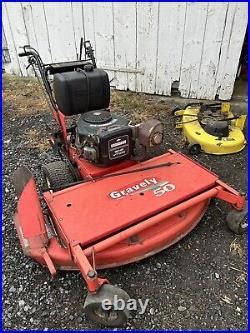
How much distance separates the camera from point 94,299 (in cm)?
144

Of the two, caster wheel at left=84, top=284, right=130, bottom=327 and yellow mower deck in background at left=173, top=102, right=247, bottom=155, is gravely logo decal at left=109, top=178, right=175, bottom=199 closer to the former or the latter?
caster wheel at left=84, top=284, right=130, bottom=327

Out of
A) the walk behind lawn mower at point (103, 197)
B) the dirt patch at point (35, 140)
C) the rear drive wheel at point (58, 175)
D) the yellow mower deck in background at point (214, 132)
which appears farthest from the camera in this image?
the dirt patch at point (35, 140)

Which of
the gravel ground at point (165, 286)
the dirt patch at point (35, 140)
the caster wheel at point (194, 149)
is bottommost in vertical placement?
the gravel ground at point (165, 286)

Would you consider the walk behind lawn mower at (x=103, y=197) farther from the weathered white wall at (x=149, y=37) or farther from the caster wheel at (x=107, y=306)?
the weathered white wall at (x=149, y=37)

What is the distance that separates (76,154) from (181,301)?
1.16m

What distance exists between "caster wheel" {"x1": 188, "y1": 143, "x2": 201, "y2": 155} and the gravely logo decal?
896 mm

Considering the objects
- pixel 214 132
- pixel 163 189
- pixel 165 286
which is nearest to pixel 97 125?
pixel 163 189

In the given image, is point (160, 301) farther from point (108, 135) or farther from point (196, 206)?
point (108, 135)

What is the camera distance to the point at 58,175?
7.16 ft

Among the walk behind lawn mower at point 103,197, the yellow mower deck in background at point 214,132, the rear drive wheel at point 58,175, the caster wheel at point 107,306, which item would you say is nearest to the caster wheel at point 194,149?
the yellow mower deck in background at point 214,132

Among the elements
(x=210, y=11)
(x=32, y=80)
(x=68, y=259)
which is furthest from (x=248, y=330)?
(x=32, y=80)

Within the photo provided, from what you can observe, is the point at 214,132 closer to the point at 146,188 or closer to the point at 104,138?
the point at 146,188

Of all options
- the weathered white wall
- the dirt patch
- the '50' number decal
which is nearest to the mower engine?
the '50' number decal

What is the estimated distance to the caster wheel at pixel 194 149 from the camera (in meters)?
2.79
